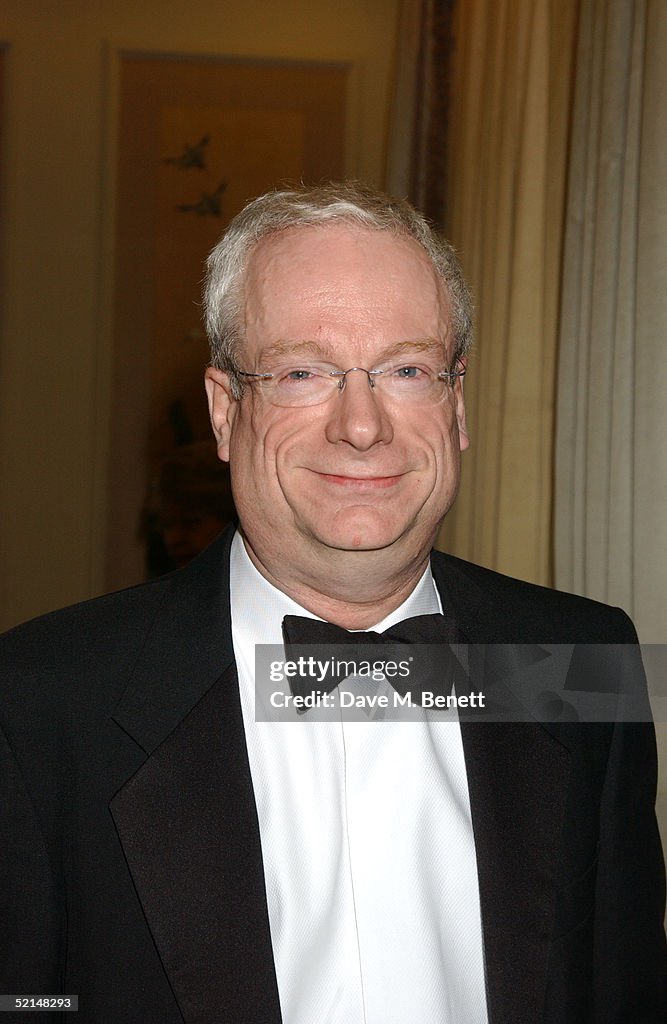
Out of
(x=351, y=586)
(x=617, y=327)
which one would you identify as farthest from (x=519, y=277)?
(x=351, y=586)

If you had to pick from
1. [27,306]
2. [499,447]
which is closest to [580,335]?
[499,447]

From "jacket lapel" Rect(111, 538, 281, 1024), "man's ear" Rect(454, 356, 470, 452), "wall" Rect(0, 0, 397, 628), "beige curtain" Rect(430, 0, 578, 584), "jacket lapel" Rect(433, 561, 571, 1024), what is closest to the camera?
"jacket lapel" Rect(111, 538, 281, 1024)

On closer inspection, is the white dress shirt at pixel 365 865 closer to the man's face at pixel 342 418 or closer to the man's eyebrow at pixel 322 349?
the man's face at pixel 342 418

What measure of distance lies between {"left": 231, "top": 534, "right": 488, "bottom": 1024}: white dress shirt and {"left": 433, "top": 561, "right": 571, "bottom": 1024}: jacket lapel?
0.11ft

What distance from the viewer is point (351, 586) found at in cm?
141

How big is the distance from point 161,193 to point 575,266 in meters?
2.39

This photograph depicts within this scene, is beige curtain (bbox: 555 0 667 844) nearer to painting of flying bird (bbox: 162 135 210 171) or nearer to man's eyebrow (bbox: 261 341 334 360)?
man's eyebrow (bbox: 261 341 334 360)

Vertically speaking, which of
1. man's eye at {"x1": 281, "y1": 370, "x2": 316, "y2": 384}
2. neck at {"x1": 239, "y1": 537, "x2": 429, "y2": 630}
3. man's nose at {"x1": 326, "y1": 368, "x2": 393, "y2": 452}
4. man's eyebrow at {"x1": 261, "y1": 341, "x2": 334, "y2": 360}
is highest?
man's eyebrow at {"x1": 261, "y1": 341, "x2": 334, "y2": 360}

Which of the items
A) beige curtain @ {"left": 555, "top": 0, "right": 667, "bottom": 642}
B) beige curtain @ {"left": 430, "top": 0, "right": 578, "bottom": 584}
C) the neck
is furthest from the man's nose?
beige curtain @ {"left": 430, "top": 0, "right": 578, "bottom": 584}

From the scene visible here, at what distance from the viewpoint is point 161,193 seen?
4152 millimetres

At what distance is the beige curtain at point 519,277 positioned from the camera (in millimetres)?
2404

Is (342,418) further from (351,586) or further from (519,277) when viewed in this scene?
(519,277)

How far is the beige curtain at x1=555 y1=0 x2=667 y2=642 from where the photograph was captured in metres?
1.92

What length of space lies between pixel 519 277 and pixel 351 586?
1.28m
